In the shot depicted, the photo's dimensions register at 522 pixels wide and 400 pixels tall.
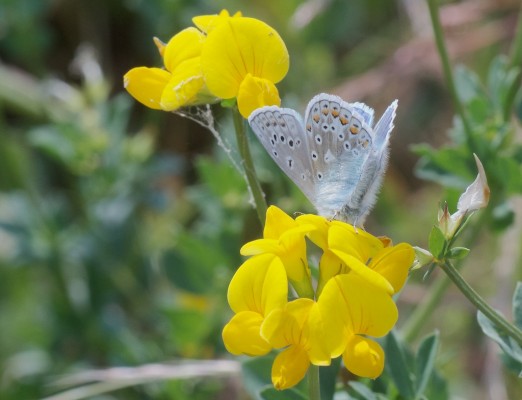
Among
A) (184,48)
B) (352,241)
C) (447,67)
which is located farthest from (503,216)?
(184,48)

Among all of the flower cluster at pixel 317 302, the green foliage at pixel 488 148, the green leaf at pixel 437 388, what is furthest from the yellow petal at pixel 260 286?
the green foliage at pixel 488 148

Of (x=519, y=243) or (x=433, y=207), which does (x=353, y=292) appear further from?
(x=433, y=207)

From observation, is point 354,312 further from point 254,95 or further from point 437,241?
point 254,95

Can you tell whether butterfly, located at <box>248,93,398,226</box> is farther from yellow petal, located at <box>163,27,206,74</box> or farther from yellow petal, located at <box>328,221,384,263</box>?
yellow petal, located at <box>163,27,206,74</box>

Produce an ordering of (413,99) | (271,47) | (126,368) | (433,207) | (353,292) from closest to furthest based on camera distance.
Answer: (353,292) → (271,47) → (126,368) → (433,207) → (413,99)

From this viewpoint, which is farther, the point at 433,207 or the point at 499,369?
the point at 433,207

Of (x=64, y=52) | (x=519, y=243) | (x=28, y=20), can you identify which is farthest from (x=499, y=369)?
(x=64, y=52)
